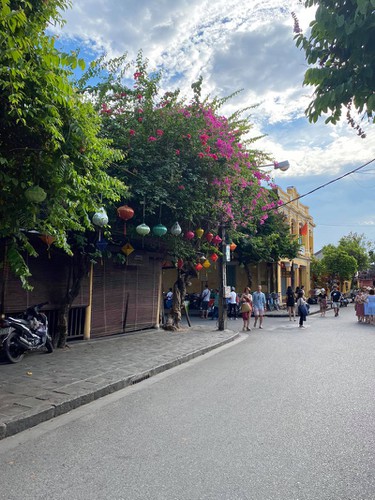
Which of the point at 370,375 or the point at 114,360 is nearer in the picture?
the point at 370,375

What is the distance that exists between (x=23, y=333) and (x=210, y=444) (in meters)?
5.74

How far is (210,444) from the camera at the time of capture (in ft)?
14.3

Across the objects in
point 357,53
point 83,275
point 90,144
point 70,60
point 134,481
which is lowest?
point 134,481

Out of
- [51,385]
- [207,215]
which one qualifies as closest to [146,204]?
[207,215]

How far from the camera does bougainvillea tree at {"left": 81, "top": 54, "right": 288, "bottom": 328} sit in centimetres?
1130

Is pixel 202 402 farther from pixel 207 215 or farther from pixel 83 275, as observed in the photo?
pixel 207 215

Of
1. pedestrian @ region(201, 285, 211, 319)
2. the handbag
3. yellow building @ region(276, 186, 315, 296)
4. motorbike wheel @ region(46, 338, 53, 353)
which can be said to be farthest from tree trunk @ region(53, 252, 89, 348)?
yellow building @ region(276, 186, 315, 296)

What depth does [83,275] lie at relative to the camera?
36.1 feet

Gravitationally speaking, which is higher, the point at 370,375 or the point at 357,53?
the point at 357,53

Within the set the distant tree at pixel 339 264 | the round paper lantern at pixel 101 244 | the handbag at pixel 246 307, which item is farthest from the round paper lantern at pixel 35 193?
the distant tree at pixel 339 264

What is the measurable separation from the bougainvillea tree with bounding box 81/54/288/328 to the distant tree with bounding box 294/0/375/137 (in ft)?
22.2

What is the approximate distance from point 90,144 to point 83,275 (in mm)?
6388

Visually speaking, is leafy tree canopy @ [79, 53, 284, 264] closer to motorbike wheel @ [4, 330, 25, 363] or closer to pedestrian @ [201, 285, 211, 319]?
motorbike wheel @ [4, 330, 25, 363]

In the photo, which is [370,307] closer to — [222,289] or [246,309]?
[246,309]
